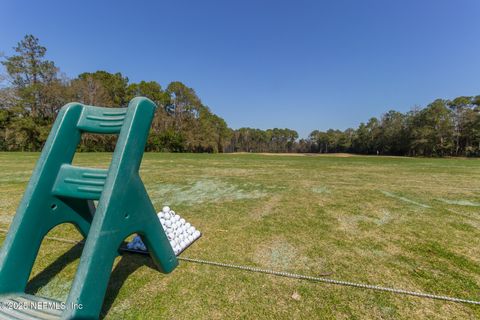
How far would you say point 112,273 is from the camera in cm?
217

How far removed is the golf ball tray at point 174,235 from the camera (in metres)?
2.60

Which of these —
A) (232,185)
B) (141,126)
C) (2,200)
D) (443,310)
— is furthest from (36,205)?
(232,185)

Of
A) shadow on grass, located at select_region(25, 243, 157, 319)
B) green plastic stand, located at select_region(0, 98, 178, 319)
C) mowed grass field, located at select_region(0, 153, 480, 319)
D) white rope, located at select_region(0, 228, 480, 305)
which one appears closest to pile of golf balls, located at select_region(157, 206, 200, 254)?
mowed grass field, located at select_region(0, 153, 480, 319)

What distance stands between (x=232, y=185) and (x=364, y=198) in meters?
3.78

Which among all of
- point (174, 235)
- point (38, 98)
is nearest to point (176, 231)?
point (174, 235)

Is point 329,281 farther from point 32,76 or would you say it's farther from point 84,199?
point 32,76

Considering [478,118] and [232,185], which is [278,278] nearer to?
[232,185]

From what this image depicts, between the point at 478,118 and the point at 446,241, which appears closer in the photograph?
the point at 446,241

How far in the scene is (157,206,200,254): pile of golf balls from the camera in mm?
2666

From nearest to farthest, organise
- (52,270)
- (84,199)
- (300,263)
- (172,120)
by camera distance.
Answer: (84,199) → (52,270) → (300,263) → (172,120)

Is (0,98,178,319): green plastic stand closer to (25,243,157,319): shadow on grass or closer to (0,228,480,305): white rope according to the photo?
(25,243,157,319): shadow on grass

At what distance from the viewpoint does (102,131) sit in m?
1.87

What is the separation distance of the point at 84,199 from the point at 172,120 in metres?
40.6

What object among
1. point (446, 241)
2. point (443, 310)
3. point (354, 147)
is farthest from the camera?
point (354, 147)
